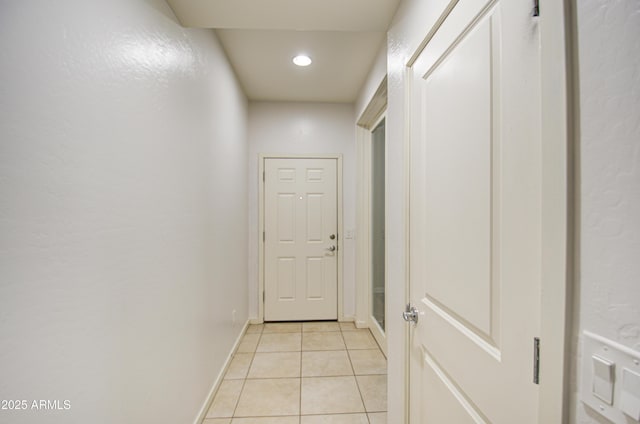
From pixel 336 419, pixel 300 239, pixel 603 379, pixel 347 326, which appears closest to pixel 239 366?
pixel 336 419

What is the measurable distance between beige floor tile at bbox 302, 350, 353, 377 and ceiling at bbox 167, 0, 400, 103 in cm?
240

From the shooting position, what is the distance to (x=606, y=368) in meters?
0.43

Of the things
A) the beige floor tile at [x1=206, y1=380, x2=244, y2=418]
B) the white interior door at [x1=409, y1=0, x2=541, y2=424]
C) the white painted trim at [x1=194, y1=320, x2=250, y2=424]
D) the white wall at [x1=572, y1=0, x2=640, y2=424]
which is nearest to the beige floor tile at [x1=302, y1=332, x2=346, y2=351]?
the white painted trim at [x1=194, y1=320, x2=250, y2=424]

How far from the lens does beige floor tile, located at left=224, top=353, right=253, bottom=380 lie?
218 centimetres

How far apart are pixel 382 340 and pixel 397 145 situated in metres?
1.93

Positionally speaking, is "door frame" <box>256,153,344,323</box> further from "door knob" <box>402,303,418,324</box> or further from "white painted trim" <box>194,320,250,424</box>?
"door knob" <box>402,303,418,324</box>

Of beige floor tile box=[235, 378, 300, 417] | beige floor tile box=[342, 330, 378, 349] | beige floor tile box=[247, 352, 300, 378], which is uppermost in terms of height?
beige floor tile box=[235, 378, 300, 417]

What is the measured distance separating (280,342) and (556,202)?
2736mm

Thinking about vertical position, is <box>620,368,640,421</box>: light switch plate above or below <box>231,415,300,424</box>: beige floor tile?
above

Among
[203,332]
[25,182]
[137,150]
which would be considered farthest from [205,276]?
[25,182]

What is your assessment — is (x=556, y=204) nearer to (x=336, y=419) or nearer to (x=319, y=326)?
(x=336, y=419)

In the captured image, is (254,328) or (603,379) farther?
(254,328)

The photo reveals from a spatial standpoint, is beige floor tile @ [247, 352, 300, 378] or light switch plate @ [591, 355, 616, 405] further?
beige floor tile @ [247, 352, 300, 378]

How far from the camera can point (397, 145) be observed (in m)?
1.41
